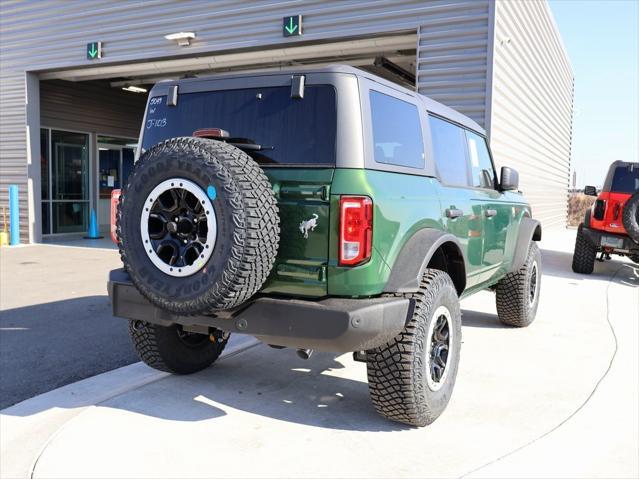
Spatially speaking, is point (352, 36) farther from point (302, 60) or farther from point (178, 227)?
point (178, 227)

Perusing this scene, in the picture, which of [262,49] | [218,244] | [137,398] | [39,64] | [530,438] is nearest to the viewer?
[218,244]

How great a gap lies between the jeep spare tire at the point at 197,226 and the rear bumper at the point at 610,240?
24.5 ft

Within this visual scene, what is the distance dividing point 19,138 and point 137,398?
12228mm

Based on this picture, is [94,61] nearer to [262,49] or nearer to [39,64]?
[39,64]

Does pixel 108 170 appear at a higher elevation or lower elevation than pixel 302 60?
lower

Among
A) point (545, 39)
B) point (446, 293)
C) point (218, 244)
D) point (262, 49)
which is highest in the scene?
point (545, 39)

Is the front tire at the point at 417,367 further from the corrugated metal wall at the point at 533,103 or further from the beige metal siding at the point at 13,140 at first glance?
the beige metal siding at the point at 13,140

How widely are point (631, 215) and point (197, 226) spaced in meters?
7.31

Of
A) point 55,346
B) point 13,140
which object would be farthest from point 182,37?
point 55,346

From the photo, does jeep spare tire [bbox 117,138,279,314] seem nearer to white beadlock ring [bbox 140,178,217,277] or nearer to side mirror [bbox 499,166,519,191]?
white beadlock ring [bbox 140,178,217,277]

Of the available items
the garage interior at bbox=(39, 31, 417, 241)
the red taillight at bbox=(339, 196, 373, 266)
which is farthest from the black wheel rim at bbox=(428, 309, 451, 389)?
the garage interior at bbox=(39, 31, 417, 241)

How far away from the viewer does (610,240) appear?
8.80 meters

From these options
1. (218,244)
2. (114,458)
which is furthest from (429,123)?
(114,458)

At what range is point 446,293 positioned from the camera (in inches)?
136
